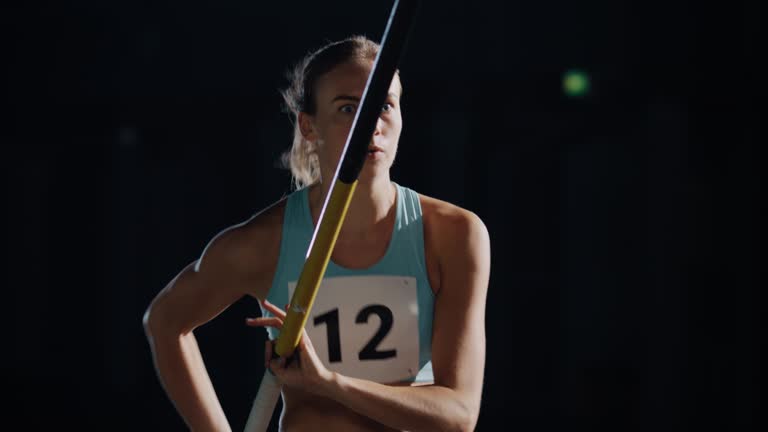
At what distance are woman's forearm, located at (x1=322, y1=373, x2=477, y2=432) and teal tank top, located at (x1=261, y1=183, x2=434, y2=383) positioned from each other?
0.15m

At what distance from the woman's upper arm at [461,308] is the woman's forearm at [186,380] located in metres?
0.49

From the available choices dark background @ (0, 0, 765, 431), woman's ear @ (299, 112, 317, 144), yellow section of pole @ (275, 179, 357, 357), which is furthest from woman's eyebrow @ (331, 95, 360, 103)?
dark background @ (0, 0, 765, 431)

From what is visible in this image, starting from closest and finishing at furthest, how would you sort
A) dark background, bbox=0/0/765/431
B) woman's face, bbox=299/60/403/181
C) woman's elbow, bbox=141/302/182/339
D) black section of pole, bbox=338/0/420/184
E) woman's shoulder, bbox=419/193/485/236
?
black section of pole, bbox=338/0/420/184 < woman's face, bbox=299/60/403/181 < woman's shoulder, bbox=419/193/485/236 < woman's elbow, bbox=141/302/182/339 < dark background, bbox=0/0/765/431

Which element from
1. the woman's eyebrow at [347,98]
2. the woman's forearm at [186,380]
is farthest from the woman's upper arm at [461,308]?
A: the woman's forearm at [186,380]

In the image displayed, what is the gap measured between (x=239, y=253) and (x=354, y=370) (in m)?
0.29

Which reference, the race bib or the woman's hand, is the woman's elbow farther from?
the woman's hand

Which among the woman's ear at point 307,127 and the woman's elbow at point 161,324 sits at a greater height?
the woman's ear at point 307,127

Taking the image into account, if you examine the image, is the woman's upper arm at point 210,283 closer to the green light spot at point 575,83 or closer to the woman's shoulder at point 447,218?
the woman's shoulder at point 447,218

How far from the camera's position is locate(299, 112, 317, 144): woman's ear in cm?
152

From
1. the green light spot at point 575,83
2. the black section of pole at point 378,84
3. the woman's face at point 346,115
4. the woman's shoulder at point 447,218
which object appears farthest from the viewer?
the green light spot at point 575,83

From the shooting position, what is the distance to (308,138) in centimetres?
154

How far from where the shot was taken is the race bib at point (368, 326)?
1.49 metres

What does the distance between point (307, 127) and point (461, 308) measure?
1.41ft

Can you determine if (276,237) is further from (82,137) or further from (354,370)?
(82,137)
